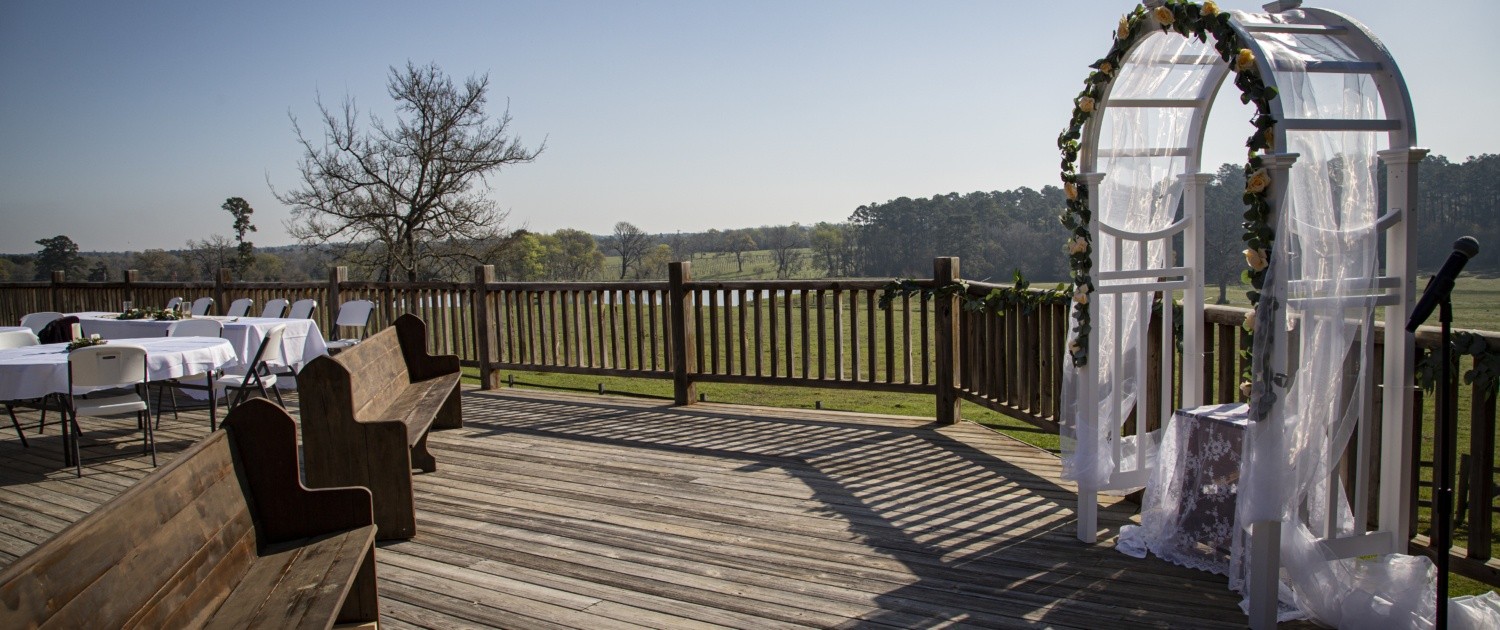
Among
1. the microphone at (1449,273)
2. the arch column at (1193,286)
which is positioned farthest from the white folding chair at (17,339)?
the microphone at (1449,273)

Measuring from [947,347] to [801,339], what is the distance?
4.04 feet

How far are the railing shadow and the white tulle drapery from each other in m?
0.48

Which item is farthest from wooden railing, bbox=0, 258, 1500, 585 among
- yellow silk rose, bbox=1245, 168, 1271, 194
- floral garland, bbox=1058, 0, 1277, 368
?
yellow silk rose, bbox=1245, 168, 1271, 194

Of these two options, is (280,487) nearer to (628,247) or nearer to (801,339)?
(801,339)

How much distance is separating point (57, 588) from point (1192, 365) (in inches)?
168

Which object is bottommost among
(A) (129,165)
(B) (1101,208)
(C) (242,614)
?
(C) (242,614)

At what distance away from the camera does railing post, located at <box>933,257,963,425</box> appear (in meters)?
6.43

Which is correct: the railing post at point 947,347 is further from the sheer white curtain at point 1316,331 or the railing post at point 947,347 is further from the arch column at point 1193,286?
the sheer white curtain at point 1316,331

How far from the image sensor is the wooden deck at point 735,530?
10.7ft

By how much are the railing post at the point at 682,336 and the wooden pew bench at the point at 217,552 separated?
456 centimetres

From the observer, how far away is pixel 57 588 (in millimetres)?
1684

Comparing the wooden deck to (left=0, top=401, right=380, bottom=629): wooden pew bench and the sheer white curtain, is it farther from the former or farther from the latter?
(left=0, top=401, right=380, bottom=629): wooden pew bench

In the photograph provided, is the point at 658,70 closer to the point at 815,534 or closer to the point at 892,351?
the point at 892,351

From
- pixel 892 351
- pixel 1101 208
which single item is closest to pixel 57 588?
pixel 1101 208
